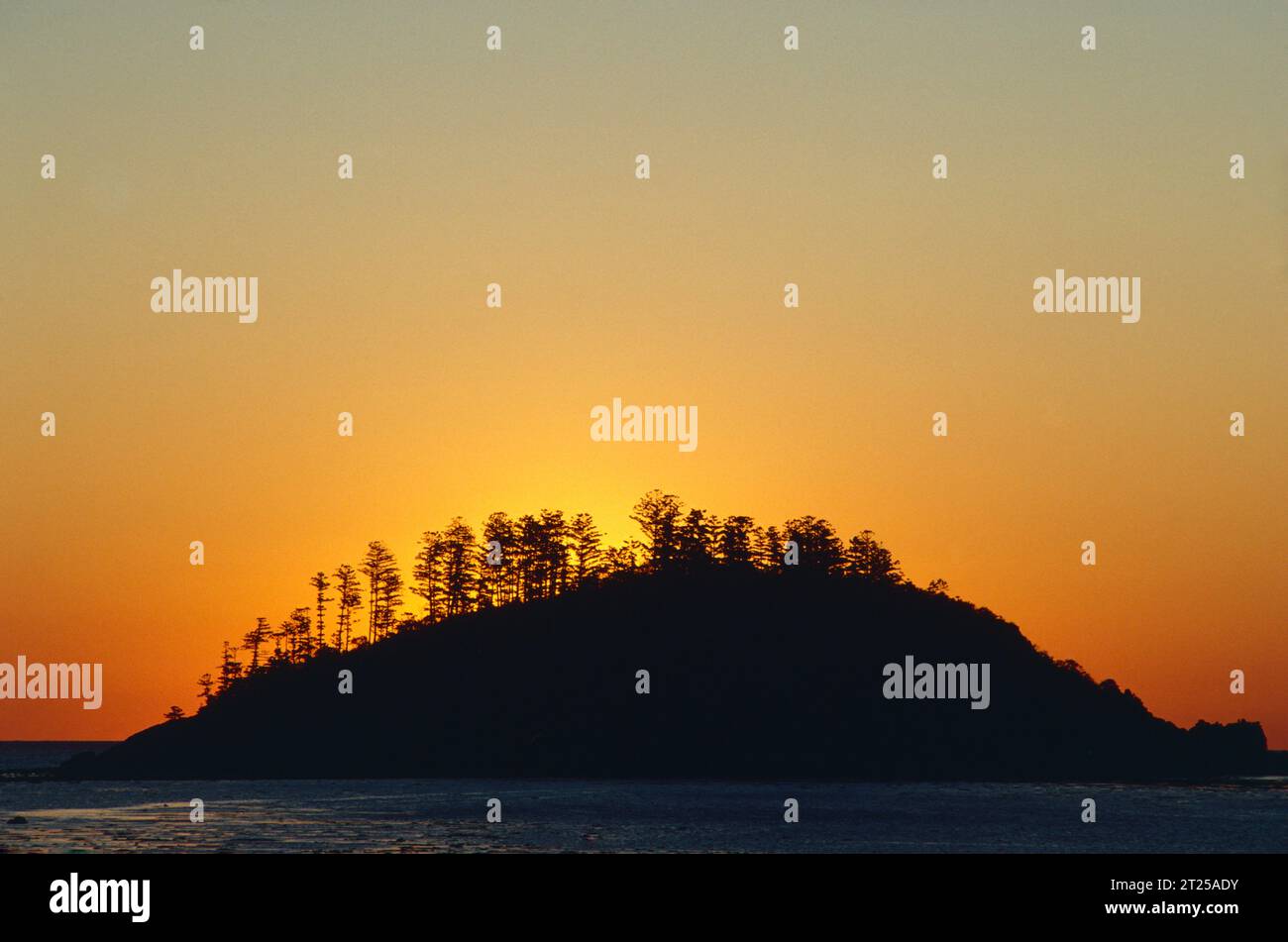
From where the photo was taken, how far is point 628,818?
135 m

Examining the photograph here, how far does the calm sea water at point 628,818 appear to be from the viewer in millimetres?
108000

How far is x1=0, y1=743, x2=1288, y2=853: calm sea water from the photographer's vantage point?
108 metres

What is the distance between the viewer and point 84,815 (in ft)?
458
